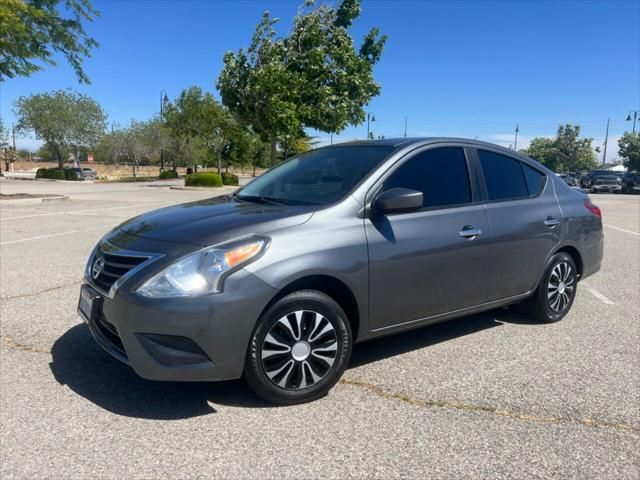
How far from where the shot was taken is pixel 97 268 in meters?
3.37

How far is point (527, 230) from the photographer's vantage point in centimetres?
444

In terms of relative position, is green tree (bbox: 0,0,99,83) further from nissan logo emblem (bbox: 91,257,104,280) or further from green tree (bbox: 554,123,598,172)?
green tree (bbox: 554,123,598,172)

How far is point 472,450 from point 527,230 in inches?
90.4

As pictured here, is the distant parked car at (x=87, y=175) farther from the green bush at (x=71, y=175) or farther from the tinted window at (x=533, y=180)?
the tinted window at (x=533, y=180)

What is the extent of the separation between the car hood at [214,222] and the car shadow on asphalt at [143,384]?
997mm

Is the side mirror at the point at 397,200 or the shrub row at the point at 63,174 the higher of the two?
the side mirror at the point at 397,200

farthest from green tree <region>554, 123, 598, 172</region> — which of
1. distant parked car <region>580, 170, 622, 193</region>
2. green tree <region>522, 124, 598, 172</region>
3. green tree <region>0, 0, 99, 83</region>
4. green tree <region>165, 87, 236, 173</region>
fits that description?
green tree <region>0, 0, 99, 83</region>

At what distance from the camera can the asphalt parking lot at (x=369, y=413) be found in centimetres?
258

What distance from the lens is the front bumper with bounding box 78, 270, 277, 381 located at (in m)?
2.83

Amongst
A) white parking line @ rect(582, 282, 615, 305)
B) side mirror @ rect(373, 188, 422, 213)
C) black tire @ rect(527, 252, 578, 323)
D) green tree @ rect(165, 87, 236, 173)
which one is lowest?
white parking line @ rect(582, 282, 615, 305)

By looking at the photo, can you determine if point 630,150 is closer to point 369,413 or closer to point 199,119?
A: point 199,119

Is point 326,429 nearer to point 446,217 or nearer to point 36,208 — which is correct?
point 446,217

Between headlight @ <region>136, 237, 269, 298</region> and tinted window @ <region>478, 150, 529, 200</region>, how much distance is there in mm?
2297

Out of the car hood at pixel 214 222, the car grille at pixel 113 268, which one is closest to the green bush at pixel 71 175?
the car hood at pixel 214 222
